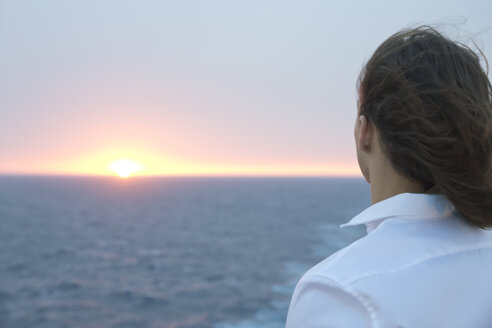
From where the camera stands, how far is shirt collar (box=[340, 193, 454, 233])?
2.71 feet

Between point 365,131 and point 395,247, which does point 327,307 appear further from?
point 365,131

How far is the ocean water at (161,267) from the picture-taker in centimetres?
1714

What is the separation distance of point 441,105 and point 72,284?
2482 centimetres

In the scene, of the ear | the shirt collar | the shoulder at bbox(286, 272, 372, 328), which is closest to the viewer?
the shoulder at bbox(286, 272, 372, 328)

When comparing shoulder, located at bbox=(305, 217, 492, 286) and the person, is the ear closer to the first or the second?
the person

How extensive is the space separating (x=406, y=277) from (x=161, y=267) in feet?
86.8

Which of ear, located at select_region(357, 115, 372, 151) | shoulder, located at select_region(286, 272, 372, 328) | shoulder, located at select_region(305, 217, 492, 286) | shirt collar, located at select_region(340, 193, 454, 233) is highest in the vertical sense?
ear, located at select_region(357, 115, 372, 151)

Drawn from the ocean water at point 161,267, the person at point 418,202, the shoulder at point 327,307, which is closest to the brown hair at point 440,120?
the person at point 418,202

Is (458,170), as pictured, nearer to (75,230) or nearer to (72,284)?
(72,284)

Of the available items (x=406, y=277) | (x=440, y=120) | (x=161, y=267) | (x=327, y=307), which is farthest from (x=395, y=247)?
(x=161, y=267)

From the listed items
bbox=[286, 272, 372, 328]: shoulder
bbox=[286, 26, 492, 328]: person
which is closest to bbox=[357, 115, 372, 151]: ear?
bbox=[286, 26, 492, 328]: person

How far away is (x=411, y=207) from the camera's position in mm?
828

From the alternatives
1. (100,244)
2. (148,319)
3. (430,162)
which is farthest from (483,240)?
(100,244)

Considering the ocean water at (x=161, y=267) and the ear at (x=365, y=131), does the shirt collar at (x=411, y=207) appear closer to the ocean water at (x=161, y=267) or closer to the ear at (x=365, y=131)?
the ear at (x=365, y=131)
